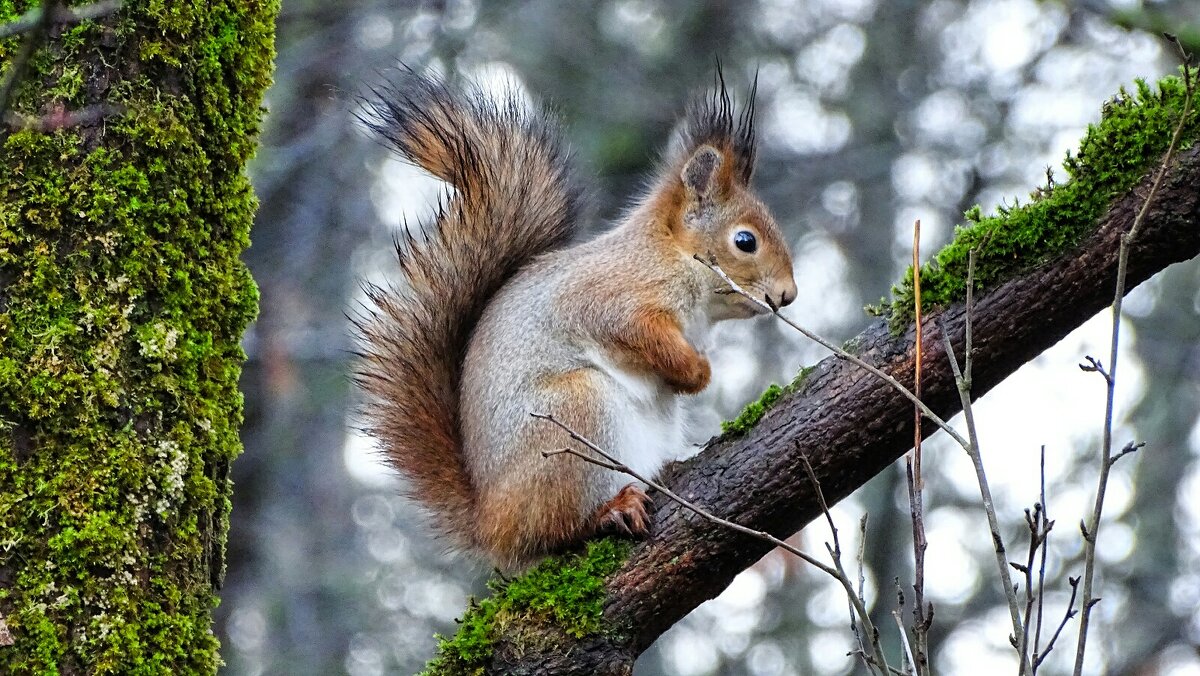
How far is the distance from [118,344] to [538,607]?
1071mm

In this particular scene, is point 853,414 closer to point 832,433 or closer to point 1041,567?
point 832,433

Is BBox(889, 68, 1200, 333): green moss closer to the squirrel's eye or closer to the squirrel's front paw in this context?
the squirrel's front paw

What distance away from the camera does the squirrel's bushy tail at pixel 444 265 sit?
334cm

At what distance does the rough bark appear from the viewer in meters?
2.42

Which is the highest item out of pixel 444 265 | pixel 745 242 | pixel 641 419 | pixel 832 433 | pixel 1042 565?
pixel 745 242

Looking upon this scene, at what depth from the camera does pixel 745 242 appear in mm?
3980

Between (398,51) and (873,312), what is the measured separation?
155 inches

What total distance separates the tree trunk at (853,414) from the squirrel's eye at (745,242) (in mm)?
1373

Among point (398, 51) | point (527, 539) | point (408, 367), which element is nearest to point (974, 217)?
point (527, 539)

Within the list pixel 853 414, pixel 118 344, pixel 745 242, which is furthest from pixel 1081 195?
pixel 118 344

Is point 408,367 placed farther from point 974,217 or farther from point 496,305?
point 974,217

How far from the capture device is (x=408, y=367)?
3.34 meters

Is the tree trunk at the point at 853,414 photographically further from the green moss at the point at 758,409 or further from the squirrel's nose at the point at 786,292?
the squirrel's nose at the point at 786,292

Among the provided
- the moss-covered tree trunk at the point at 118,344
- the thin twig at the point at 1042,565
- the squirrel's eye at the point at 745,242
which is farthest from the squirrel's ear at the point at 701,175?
the thin twig at the point at 1042,565
